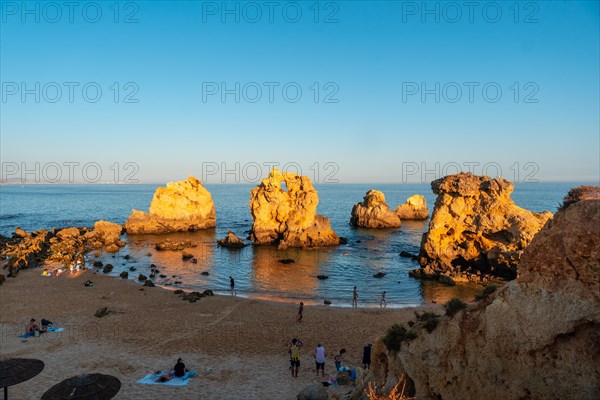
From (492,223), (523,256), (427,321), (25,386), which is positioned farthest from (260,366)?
(492,223)

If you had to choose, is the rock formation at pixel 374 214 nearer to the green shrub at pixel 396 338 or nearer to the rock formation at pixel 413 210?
the rock formation at pixel 413 210

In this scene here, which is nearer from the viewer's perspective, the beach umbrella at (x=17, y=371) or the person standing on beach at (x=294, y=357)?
the beach umbrella at (x=17, y=371)

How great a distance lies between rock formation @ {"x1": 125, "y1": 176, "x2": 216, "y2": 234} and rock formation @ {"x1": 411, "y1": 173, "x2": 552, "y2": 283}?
46.0 meters

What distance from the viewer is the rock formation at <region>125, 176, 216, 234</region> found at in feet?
227

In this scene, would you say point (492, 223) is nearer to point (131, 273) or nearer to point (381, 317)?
point (381, 317)

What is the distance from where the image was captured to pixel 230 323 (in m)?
24.5

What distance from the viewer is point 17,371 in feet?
38.1

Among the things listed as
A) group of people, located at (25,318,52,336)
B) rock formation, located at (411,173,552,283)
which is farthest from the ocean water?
group of people, located at (25,318,52,336)

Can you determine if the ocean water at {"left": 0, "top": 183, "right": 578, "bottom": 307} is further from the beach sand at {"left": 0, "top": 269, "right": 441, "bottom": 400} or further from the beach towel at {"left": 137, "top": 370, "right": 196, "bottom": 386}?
the beach towel at {"left": 137, "top": 370, "right": 196, "bottom": 386}

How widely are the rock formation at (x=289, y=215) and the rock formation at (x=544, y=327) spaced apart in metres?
49.2

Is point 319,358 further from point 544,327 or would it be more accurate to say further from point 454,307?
point 544,327

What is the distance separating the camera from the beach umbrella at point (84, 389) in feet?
34.7

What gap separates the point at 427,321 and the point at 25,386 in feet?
53.6

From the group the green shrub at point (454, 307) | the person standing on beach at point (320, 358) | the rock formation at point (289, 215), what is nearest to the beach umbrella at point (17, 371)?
the person standing on beach at point (320, 358)
